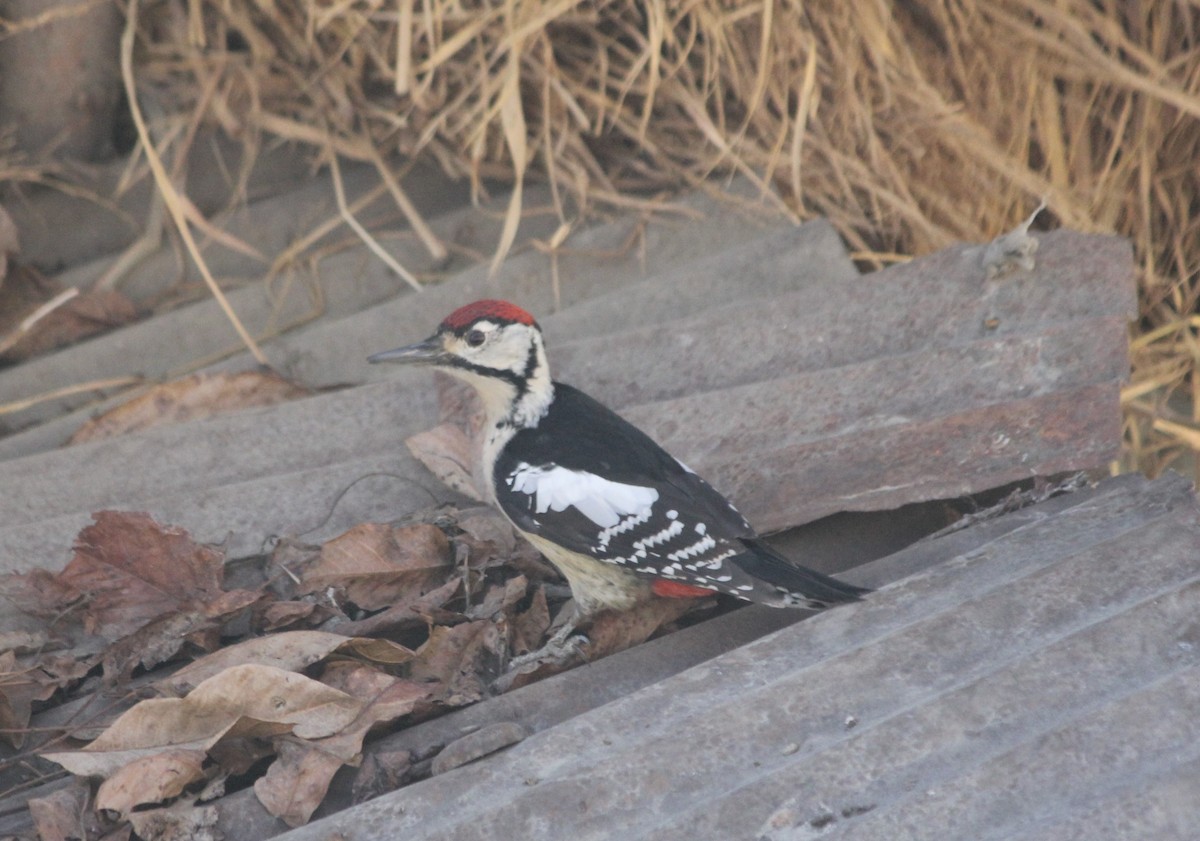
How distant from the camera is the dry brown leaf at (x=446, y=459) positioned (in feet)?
10.6

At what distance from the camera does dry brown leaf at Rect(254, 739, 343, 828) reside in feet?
7.44

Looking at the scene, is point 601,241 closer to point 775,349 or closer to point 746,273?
point 746,273

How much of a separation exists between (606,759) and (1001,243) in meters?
1.92

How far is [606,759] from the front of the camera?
2.21 m

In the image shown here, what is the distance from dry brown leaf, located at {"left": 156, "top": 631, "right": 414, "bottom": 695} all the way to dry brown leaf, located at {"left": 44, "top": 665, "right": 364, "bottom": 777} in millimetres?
151

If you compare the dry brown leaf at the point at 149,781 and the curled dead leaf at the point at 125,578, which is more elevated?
the curled dead leaf at the point at 125,578

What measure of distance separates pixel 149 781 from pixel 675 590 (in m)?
1.23

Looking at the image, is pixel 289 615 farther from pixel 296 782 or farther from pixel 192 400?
pixel 192 400

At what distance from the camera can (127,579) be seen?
114 inches

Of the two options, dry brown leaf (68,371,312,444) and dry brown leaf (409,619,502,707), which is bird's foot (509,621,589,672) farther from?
dry brown leaf (68,371,312,444)

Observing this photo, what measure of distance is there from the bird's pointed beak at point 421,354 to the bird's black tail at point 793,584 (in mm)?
982

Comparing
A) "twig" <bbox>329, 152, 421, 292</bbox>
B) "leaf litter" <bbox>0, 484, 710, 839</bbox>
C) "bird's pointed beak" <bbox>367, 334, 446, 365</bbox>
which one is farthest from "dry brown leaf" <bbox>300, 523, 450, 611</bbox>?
"twig" <bbox>329, 152, 421, 292</bbox>

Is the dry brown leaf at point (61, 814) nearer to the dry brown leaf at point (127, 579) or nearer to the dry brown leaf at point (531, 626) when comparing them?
the dry brown leaf at point (127, 579)

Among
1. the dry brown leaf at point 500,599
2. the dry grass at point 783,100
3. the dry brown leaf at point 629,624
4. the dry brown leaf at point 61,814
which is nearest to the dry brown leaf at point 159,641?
the dry brown leaf at point 61,814
